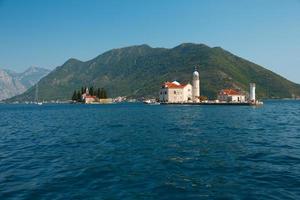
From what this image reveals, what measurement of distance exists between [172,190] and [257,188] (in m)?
4.53

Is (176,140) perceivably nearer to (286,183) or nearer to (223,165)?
(223,165)

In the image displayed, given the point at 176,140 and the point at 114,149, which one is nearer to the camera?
the point at 114,149

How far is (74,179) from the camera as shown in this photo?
20.7 meters

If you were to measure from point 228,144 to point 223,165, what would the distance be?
10.9 metres

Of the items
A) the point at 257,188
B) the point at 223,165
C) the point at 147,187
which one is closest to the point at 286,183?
the point at 257,188

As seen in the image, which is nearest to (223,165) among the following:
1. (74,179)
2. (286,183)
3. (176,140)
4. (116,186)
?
(286,183)

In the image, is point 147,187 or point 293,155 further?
point 293,155

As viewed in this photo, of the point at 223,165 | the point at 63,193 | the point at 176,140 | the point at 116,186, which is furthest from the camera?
the point at 176,140

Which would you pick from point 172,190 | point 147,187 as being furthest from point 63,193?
point 172,190

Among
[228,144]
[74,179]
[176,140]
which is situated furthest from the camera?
[176,140]

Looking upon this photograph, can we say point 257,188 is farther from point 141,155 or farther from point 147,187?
point 141,155

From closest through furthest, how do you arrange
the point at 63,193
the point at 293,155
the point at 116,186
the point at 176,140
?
the point at 63,193
the point at 116,186
the point at 293,155
the point at 176,140

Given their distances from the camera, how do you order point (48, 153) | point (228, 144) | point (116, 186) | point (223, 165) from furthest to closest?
point (228, 144), point (48, 153), point (223, 165), point (116, 186)

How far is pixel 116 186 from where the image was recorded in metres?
18.9
